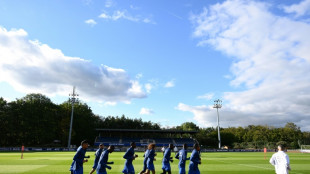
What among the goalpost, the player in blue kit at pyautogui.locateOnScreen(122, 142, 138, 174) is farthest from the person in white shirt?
the goalpost

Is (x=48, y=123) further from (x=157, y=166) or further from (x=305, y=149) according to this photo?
(x=305, y=149)

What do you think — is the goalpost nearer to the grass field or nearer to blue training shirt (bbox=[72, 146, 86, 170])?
the grass field

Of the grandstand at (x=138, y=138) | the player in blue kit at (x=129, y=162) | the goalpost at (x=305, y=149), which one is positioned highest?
the player in blue kit at (x=129, y=162)

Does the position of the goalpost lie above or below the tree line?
below

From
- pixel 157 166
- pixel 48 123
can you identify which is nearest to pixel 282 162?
pixel 157 166

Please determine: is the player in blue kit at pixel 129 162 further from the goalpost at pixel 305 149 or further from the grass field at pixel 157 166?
the goalpost at pixel 305 149

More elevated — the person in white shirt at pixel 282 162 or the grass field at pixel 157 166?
the person in white shirt at pixel 282 162

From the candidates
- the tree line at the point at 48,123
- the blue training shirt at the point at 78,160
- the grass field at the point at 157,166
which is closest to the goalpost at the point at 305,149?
the tree line at the point at 48,123

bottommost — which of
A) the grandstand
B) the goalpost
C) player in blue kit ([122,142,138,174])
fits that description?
the goalpost

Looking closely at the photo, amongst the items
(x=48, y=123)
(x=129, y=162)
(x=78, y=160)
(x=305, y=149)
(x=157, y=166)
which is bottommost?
(x=305, y=149)

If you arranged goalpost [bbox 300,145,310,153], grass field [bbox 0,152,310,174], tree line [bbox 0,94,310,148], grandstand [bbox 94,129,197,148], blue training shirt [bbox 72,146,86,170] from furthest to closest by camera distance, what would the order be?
1. grandstand [bbox 94,129,197,148]
2. tree line [bbox 0,94,310,148]
3. goalpost [bbox 300,145,310,153]
4. grass field [bbox 0,152,310,174]
5. blue training shirt [bbox 72,146,86,170]

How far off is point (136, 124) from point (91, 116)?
19332 mm

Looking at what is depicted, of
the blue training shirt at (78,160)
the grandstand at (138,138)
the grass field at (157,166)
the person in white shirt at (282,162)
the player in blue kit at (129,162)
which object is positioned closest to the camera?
the person in white shirt at (282,162)

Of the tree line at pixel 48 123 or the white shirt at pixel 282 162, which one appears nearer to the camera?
the white shirt at pixel 282 162
